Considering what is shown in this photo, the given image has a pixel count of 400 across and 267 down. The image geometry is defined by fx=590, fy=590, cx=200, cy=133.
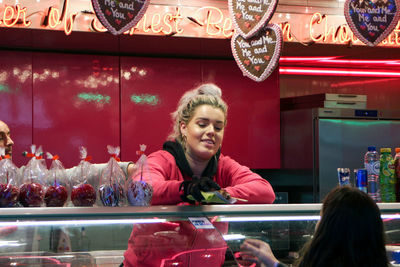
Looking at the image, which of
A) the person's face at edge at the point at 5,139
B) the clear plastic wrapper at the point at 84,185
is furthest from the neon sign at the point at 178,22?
the clear plastic wrapper at the point at 84,185

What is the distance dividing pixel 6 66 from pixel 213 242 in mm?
3410

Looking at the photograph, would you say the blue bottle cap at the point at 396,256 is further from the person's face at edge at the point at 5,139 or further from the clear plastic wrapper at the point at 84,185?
the person's face at edge at the point at 5,139

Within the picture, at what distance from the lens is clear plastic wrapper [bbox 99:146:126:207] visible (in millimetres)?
2049

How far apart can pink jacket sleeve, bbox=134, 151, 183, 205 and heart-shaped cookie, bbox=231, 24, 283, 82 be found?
4.19 feet

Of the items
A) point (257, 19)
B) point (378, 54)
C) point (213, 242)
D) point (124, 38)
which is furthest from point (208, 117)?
point (378, 54)

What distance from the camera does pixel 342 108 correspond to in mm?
5371

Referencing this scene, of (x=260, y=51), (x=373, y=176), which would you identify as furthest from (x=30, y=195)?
(x=260, y=51)

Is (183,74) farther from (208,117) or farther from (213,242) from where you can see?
(213,242)

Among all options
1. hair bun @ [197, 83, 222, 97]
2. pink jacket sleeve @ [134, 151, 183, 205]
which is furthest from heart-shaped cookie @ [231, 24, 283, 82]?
pink jacket sleeve @ [134, 151, 183, 205]

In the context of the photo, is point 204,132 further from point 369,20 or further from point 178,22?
point 178,22

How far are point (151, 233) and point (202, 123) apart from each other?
0.57 meters

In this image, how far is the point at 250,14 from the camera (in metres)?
3.47

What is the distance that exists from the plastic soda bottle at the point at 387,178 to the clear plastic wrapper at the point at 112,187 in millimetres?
1144

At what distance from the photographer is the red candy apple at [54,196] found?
2.00 metres
